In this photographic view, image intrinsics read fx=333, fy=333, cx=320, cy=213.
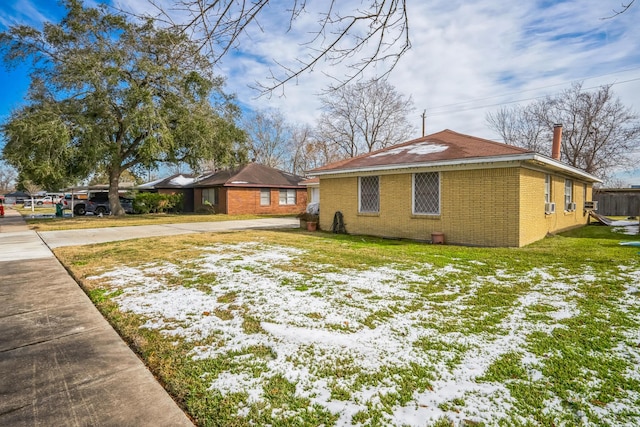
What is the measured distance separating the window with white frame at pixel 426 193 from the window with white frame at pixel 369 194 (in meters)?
1.38

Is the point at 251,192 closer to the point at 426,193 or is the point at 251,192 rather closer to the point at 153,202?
the point at 153,202

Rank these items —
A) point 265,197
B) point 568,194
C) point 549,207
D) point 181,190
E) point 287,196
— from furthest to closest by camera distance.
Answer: point 181,190, point 287,196, point 265,197, point 568,194, point 549,207

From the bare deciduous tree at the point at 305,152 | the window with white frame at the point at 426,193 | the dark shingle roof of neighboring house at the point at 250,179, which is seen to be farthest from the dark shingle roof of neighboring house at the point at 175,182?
the window with white frame at the point at 426,193

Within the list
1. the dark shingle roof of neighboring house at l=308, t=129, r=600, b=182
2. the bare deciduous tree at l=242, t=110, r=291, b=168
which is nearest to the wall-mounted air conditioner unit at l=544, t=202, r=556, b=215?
the dark shingle roof of neighboring house at l=308, t=129, r=600, b=182

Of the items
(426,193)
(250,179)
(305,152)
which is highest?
(305,152)

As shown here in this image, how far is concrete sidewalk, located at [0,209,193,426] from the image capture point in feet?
6.90

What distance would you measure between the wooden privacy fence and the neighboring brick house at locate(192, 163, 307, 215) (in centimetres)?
2128

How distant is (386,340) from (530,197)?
818cm

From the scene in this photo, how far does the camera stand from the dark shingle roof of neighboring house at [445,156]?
8625mm

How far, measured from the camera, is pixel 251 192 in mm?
25172

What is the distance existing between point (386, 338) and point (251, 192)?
22.9m

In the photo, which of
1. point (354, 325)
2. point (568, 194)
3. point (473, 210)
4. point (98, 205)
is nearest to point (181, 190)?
point (98, 205)

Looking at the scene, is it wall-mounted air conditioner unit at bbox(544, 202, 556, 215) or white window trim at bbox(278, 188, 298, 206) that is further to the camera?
white window trim at bbox(278, 188, 298, 206)

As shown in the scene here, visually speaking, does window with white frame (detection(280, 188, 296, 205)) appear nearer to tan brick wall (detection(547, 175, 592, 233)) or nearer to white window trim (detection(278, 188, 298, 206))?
white window trim (detection(278, 188, 298, 206))
